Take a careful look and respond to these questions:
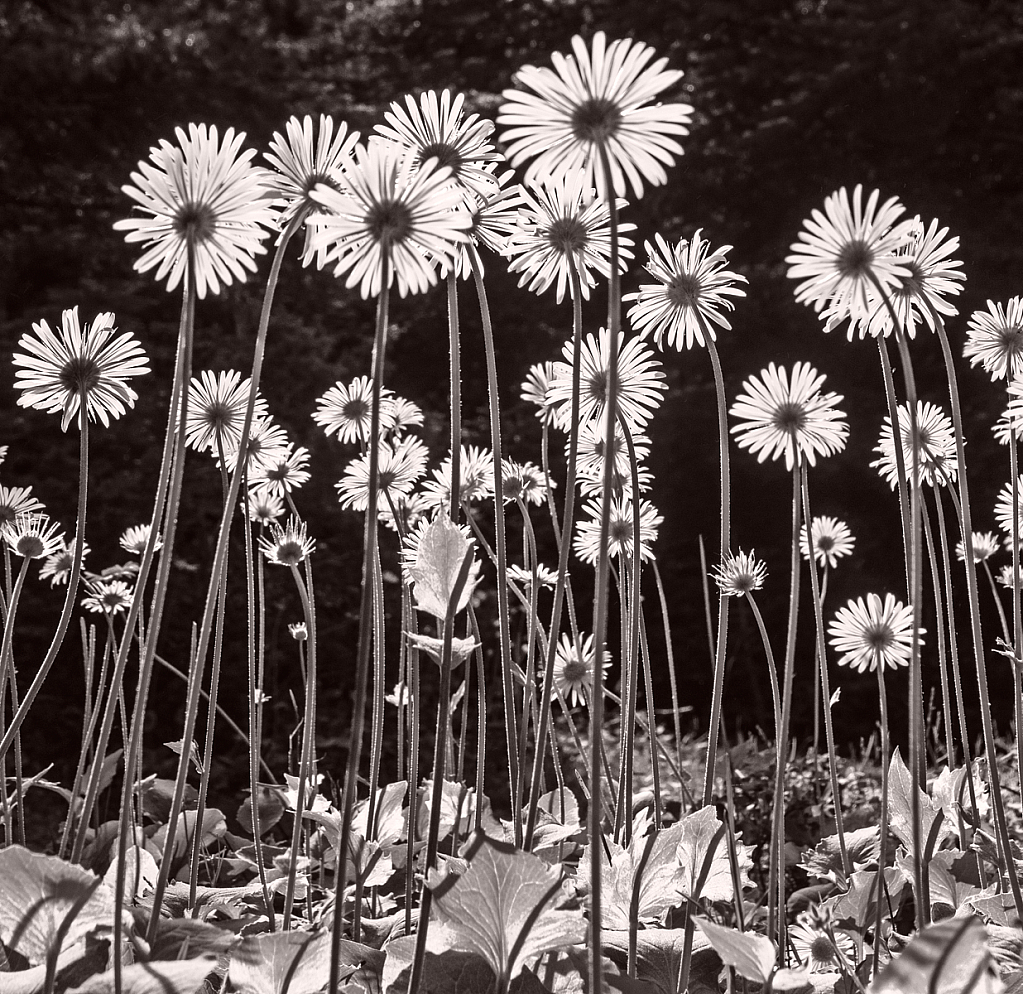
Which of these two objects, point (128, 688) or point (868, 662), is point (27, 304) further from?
point (868, 662)

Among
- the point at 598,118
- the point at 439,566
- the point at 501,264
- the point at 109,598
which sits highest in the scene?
the point at 501,264

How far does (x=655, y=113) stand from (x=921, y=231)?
0.36 meters

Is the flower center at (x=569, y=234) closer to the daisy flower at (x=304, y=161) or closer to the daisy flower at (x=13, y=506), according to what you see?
the daisy flower at (x=304, y=161)

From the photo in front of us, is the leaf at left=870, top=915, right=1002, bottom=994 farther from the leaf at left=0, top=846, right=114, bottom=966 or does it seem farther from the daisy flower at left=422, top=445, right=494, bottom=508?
the daisy flower at left=422, top=445, right=494, bottom=508

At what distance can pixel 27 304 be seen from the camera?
17.9 feet

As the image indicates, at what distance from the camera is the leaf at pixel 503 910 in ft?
2.19

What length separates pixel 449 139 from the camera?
820mm

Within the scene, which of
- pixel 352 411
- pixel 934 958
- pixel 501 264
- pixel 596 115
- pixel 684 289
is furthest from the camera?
pixel 501 264

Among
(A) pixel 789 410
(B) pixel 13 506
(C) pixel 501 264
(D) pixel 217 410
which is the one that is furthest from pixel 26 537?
(C) pixel 501 264

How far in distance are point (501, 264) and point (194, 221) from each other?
6.42m

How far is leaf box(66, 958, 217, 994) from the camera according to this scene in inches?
23.5

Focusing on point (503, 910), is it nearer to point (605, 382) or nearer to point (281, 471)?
point (605, 382)

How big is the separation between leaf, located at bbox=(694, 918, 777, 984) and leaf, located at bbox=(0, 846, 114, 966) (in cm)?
40

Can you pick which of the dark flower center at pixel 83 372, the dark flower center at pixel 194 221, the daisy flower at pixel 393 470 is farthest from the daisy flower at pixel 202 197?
the daisy flower at pixel 393 470
